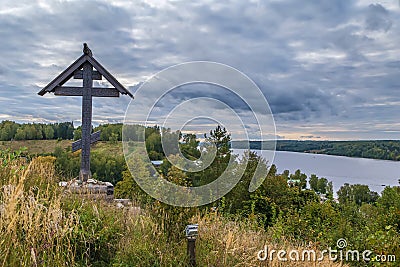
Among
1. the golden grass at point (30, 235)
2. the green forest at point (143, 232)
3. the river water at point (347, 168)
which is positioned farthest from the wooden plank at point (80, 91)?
the river water at point (347, 168)

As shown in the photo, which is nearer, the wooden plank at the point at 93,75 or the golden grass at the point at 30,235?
the golden grass at the point at 30,235

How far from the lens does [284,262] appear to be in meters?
4.16

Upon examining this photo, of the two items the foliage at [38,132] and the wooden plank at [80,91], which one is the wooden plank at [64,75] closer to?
the wooden plank at [80,91]

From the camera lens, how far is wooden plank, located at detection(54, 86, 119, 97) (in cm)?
734

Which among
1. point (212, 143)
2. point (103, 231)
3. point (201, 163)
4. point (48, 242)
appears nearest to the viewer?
point (48, 242)

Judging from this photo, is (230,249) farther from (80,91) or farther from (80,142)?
(80,91)

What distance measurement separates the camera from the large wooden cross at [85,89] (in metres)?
7.25

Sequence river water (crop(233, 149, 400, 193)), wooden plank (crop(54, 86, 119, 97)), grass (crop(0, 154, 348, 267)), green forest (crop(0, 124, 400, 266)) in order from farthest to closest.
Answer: river water (crop(233, 149, 400, 193))
wooden plank (crop(54, 86, 119, 97))
green forest (crop(0, 124, 400, 266))
grass (crop(0, 154, 348, 267))

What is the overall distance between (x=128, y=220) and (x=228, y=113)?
257 centimetres

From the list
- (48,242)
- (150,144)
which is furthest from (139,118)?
(48,242)

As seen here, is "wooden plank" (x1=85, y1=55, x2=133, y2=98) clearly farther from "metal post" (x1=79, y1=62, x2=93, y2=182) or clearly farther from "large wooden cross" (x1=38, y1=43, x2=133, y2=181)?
"metal post" (x1=79, y1=62, x2=93, y2=182)

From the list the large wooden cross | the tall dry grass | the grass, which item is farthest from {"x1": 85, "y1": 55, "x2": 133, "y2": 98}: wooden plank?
the tall dry grass

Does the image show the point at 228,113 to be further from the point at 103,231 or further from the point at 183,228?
the point at 103,231

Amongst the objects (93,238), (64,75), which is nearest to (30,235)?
(93,238)
